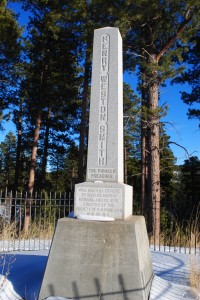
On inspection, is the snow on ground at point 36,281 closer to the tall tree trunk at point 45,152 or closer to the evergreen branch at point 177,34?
the evergreen branch at point 177,34

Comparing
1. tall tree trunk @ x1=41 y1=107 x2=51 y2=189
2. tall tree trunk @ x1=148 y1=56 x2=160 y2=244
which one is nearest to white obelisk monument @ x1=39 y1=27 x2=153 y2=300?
tall tree trunk @ x1=148 y1=56 x2=160 y2=244

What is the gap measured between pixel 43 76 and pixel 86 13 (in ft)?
22.4

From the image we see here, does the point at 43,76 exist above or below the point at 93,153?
above

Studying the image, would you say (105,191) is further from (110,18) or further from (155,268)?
(110,18)

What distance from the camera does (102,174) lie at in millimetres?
4742

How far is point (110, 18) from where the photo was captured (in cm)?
1175

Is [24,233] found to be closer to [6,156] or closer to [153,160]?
[153,160]

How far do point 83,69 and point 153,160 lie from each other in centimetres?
886

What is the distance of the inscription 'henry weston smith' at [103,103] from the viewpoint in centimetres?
480

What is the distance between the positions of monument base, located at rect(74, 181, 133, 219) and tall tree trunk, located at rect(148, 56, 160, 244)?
6.49 meters

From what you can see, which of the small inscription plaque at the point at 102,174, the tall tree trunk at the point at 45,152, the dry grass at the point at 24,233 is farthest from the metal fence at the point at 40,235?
the tall tree trunk at the point at 45,152

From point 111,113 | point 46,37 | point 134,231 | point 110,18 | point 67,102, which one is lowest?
point 134,231

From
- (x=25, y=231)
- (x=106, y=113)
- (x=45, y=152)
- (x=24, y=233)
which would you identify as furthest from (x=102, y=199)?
(x=45, y=152)


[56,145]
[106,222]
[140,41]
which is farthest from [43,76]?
[106,222]
